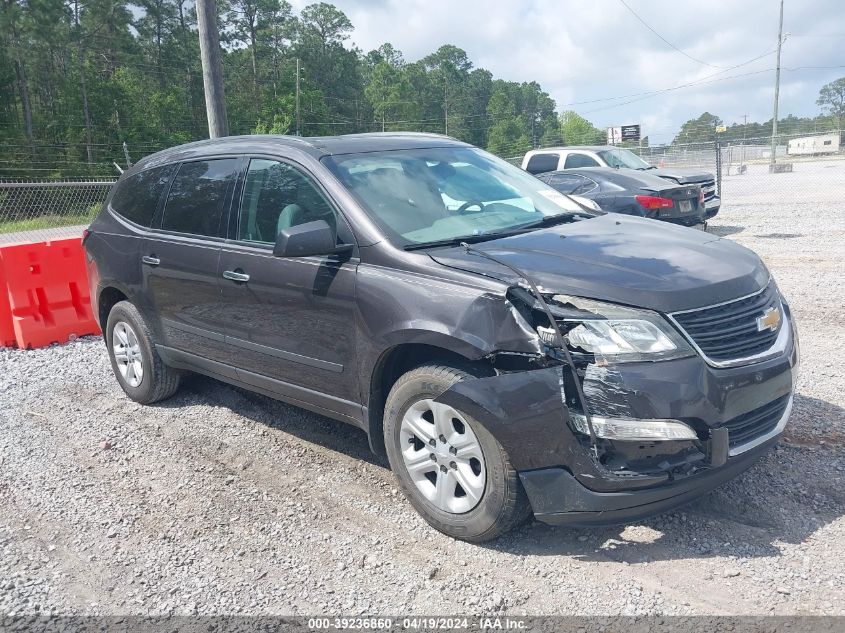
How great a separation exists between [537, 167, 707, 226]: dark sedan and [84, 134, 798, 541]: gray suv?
6.71 m

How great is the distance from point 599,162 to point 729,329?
1143 centimetres

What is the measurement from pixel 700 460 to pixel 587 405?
21.4 inches

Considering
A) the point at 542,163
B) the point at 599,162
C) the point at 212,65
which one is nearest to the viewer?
the point at 212,65

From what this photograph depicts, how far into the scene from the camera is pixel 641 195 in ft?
37.0

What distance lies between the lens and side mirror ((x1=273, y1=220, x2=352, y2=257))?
373 centimetres

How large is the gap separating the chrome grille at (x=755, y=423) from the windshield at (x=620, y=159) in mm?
11345

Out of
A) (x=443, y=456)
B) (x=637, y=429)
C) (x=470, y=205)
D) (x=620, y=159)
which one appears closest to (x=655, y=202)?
(x=620, y=159)

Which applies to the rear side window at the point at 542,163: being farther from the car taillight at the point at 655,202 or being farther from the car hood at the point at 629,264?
the car hood at the point at 629,264

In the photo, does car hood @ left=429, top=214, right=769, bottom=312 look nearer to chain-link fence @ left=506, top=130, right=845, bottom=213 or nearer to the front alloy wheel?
the front alloy wheel

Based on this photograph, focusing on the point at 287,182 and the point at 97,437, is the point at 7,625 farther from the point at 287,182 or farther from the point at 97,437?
the point at 287,182

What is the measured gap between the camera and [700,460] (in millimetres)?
3131

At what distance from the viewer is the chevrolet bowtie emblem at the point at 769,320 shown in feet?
11.2

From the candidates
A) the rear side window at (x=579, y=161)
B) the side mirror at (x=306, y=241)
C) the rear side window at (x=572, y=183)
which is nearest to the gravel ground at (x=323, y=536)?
the side mirror at (x=306, y=241)

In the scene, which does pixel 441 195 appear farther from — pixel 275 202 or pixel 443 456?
pixel 443 456
